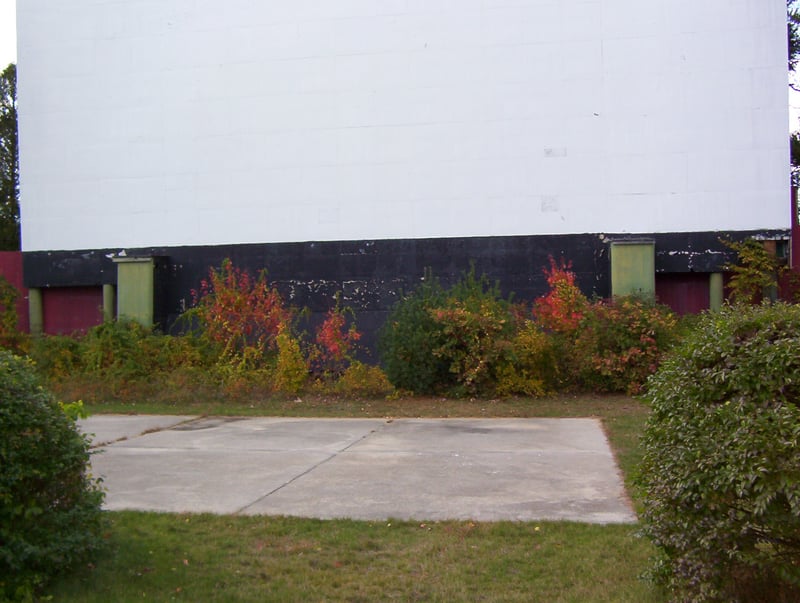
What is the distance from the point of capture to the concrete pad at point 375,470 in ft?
22.4

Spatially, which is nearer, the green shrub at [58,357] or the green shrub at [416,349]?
the green shrub at [416,349]

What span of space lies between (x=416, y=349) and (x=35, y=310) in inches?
418

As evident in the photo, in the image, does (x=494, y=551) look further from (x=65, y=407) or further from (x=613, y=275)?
(x=613, y=275)

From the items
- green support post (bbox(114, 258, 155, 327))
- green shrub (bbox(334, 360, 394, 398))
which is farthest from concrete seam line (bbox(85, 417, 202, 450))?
green support post (bbox(114, 258, 155, 327))

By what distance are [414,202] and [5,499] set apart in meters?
→ 13.6

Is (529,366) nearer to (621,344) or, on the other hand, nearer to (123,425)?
(621,344)

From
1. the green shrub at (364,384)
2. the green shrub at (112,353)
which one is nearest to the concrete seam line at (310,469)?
the green shrub at (364,384)

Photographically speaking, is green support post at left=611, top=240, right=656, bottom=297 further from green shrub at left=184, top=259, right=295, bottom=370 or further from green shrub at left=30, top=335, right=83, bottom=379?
green shrub at left=30, top=335, right=83, bottom=379

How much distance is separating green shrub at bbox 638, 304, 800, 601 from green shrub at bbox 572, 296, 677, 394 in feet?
31.1

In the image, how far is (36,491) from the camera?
483 centimetres

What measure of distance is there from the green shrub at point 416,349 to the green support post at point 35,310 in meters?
9.78

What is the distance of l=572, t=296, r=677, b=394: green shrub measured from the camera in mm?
13641

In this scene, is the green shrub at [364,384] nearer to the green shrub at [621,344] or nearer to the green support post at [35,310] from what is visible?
the green shrub at [621,344]

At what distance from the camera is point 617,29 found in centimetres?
1675
